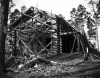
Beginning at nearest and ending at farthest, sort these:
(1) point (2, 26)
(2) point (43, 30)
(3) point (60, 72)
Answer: (1) point (2, 26)
(3) point (60, 72)
(2) point (43, 30)

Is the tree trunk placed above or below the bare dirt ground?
above

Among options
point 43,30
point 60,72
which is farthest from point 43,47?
point 60,72

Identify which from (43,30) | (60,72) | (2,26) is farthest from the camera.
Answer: (43,30)

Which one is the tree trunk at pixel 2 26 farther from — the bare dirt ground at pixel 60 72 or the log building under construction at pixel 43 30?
the log building under construction at pixel 43 30

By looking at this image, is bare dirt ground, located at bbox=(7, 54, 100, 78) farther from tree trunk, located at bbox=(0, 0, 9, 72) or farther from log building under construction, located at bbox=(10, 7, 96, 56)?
log building under construction, located at bbox=(10, 7, 96, 56)

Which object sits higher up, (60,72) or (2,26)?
(2,26)

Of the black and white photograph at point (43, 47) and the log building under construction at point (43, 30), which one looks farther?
the log building under construction at point (43, 30)

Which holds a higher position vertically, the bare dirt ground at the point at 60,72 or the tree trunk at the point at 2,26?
the tree trunk at the point at 2,26

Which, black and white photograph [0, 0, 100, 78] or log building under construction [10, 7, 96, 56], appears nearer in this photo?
black and white photograph [0, 0, 100, 78]

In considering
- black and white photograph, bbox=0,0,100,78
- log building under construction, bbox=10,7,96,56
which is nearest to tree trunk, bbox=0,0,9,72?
black and white photograph, bbox=0,0,100,78

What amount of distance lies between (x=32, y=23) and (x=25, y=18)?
1.88 metres

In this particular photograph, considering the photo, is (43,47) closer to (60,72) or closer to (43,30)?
(43,30)

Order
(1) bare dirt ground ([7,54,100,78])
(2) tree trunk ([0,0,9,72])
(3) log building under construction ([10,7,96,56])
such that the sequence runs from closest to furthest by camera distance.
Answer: (1) bare dirt ground ([7,54,100,78]) → (2) tree trunk ([0,0,9,72]) → (3) log building under construction ([10,7,96,56])

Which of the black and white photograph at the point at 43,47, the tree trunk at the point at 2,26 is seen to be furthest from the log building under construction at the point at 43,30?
the tree trunk at the point at 2,26
